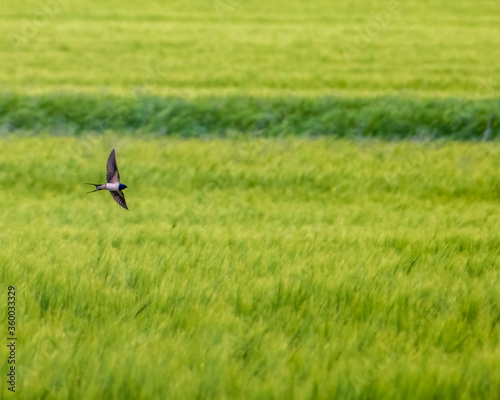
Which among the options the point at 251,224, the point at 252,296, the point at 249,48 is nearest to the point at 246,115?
the point at 249,48

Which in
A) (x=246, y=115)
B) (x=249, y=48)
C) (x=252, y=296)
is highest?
(x=249, y=48)

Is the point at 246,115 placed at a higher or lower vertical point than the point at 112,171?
lower

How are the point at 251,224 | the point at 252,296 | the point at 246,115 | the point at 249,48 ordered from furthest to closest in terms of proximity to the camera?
the point at 249,48, the point at 246,115, the point at 251,224, the point at 252,296

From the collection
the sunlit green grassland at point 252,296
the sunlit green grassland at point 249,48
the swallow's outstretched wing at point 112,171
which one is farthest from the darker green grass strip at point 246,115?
the swallow's outstretched wing at point 112,171

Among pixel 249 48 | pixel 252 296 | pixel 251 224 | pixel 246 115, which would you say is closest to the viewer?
pixel 252 296

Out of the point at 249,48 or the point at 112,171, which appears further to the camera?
the point at 249,48

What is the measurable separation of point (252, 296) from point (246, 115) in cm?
831

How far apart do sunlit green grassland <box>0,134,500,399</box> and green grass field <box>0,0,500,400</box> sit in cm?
1

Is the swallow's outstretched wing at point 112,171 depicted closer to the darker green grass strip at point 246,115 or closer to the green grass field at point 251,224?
the green grass field at point 251,224

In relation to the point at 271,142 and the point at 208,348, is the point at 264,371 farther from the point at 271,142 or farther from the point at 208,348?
the point at 271,142

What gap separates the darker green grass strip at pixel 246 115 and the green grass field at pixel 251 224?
0.04 m

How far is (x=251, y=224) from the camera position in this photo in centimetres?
518

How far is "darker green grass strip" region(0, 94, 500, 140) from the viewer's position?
11.0m

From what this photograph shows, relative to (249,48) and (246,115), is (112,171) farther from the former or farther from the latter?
(249,48)
